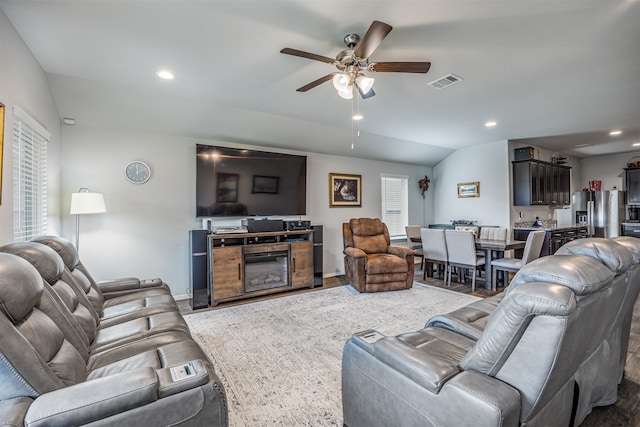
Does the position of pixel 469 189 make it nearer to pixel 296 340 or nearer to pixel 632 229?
pixel 632 229

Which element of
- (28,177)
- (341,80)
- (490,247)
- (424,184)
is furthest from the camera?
(424,184)

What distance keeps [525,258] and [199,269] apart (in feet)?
14.8

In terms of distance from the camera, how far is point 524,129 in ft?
16.4

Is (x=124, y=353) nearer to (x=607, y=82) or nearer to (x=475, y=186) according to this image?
(x=607, y=82)

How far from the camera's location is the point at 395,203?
6695 millimetres

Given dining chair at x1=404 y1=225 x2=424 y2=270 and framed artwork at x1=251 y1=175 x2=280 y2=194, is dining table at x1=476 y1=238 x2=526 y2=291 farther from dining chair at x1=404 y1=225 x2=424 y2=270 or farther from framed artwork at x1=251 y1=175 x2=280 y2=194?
framed artwork at x1=251 y1=175 x2=280 y2=194

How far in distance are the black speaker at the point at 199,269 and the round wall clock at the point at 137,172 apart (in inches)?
38.2

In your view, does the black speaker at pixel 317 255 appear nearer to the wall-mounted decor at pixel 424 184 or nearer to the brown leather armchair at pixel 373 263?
the brown leather armchair at pixel 373 263

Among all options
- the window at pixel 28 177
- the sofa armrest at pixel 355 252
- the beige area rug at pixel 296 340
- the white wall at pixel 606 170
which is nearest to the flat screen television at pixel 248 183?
the sofa armrest at pixel 355 252

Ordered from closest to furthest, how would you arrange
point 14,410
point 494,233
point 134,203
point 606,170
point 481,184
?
Result: point 14,410 < point 134,203 < point 494,233 < point 481,184 < point 606,170


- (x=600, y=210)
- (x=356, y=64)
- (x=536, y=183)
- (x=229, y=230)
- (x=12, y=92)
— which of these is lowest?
(x=229, y=230)

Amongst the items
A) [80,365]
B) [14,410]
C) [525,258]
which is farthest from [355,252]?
[14,410]

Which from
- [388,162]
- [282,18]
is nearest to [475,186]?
[388,162]

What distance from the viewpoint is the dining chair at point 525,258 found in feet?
13.0
